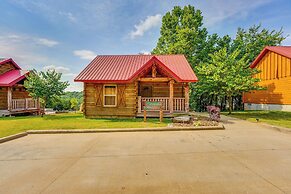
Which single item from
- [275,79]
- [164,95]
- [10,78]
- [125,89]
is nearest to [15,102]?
[10,78]

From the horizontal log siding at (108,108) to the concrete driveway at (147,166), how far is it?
660 centimetres

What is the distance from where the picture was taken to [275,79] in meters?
19.5

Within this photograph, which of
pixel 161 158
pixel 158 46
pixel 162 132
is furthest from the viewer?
pixel 158 46

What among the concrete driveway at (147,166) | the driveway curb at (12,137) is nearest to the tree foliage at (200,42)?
the concrete driveway at (147,166)

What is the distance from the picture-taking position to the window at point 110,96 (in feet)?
46.1

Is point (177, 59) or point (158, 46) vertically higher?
point (158, 46)

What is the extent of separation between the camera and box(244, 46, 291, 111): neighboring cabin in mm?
17812

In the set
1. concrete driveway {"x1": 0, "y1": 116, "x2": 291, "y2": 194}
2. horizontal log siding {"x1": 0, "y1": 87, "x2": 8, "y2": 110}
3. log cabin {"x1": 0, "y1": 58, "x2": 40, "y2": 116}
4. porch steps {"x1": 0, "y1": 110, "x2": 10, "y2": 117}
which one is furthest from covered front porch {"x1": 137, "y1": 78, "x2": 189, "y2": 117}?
horizontal log siding {"x1": 0, "y1": 87, "x2": 8, "y2": 110}

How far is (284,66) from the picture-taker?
18.1 m

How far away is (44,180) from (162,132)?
20.4 feet

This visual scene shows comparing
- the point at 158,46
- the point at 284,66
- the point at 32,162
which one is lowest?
the point at 32,162

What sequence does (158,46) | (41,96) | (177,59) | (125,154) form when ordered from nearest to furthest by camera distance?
(125,154), (41,96), (177,59), (158,46)

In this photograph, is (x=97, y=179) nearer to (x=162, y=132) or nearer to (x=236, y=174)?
(x=236, y=174)

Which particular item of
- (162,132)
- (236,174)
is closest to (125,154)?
(236,174)
